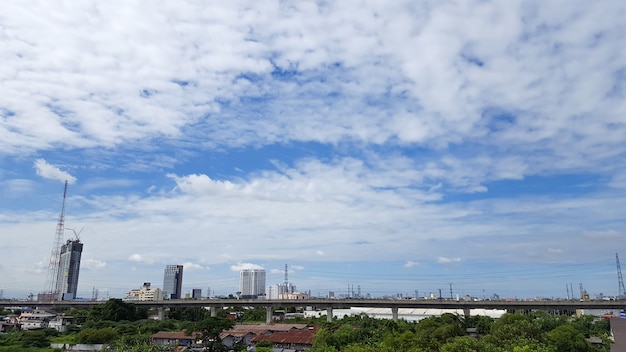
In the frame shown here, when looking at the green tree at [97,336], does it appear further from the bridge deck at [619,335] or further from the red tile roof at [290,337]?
the bridge deck at [619,335]

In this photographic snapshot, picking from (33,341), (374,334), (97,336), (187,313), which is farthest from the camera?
(187,313)

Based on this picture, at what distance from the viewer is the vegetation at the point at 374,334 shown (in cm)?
3347

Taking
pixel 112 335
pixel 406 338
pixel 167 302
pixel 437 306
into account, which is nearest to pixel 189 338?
pixel 112 335

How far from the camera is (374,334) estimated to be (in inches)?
2092

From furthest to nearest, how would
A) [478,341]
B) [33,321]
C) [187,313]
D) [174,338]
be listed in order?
[187,313]
[33,321]
[174,338]
[478,341]

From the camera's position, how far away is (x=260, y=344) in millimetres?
57250

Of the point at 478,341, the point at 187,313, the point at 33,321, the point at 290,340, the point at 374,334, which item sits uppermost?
the point at 478,341

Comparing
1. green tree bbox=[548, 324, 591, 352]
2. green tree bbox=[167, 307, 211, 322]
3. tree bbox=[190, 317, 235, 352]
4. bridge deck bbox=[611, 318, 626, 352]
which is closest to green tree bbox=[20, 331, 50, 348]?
tree bbox=[190, 317, 235, 352]

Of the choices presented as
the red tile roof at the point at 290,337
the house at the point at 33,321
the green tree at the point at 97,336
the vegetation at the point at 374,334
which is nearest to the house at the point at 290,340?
the red tile roof at the point at 290,337

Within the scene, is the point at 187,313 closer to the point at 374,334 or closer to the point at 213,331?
the point at 213,331

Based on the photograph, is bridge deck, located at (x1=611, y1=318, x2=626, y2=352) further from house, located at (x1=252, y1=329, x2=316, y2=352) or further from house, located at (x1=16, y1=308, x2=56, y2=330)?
house, located at (x1=16, y1=308, x2=56, y2=330)

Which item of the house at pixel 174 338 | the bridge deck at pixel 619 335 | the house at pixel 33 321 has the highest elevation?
the bridge deck at pixel 619 335

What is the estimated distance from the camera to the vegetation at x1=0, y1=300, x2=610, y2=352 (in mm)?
33466

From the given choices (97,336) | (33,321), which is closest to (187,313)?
(33,321)
